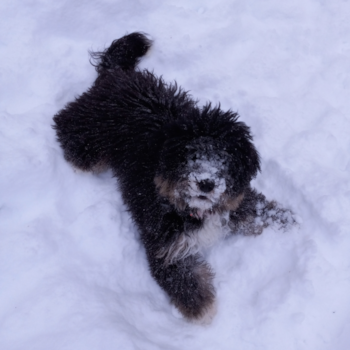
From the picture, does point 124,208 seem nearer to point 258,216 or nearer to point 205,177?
point 258,216

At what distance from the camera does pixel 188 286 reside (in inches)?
127

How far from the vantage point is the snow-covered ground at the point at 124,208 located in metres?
3.10

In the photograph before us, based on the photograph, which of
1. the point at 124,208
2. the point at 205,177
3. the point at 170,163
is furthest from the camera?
the point at 124,208

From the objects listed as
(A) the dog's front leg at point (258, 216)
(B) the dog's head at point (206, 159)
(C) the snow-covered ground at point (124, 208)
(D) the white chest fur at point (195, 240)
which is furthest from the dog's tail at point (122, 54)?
(D) the white chest fur at point (195, 240)

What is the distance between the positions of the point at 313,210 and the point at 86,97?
2.34 metres

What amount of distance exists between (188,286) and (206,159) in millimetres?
1245

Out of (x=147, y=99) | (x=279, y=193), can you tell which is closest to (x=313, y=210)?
(x=279, y=193)

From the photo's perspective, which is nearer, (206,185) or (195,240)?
(206,185)

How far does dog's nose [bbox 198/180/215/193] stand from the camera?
2508 mm

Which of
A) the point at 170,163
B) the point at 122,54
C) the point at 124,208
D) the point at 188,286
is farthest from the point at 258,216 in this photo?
the point at 122,54

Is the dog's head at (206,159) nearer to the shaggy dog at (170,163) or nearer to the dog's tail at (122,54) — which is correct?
the shaggy dog at (170,163)

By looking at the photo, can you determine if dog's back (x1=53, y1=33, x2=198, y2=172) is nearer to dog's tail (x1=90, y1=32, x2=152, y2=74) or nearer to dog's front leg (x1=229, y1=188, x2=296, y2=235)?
dog's tail (x1=90, y1=32, x2=152, y2=74)

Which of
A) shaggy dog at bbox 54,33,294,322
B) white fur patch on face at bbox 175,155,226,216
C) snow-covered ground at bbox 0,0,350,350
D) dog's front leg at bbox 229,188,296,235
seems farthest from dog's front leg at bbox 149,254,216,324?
white fur patch on face at bbox 175,155,226,216

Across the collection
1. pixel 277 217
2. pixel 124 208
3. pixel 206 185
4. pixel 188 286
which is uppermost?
pixel 277 217
